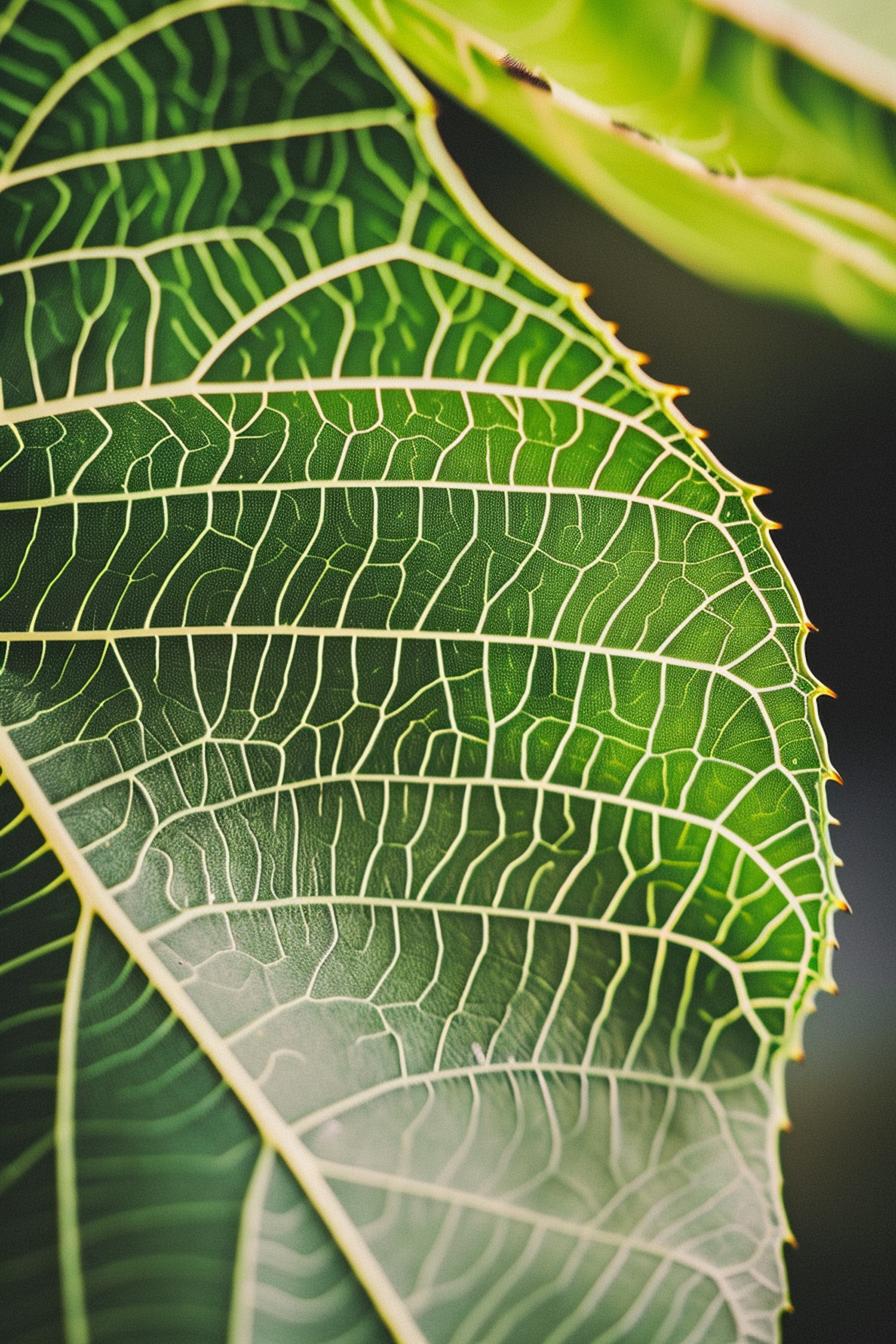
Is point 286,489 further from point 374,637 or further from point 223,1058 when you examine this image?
point 223,1058

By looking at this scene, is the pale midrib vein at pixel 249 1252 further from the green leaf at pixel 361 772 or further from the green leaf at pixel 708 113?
the green leaf at pixel 708 113

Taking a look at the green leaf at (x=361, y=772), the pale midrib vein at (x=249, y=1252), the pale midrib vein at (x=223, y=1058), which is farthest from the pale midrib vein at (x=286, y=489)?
the pale midrib vein at (x=249, y=1252)

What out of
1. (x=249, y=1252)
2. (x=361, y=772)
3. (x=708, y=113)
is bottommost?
(x=249, y=1252)

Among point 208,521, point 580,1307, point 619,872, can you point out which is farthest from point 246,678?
point 580,1307

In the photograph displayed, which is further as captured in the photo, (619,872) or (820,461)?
(820,461)

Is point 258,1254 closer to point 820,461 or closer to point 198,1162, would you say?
point 198,1162

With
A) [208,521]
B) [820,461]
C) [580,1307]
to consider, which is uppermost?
[820,461]

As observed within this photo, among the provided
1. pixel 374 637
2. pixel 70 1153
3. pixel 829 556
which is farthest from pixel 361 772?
pixel 829 556
